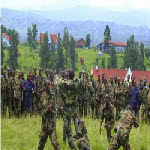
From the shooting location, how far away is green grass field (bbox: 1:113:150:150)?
8908mm

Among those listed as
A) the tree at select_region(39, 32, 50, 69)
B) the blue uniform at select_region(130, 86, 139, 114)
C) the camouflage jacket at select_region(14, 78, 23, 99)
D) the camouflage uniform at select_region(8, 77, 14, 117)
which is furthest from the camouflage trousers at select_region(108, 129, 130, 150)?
the tree at select_region(39, 32, 50, 69)

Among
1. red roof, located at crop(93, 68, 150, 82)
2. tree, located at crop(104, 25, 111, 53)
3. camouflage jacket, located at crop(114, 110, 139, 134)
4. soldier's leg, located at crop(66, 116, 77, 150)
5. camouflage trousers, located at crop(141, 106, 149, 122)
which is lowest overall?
red roof, located at crop(93, 68, 150, 82)

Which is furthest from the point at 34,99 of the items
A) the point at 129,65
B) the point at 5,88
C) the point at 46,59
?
the point at 129,65

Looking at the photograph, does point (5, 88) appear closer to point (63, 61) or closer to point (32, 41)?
point (63, 61)

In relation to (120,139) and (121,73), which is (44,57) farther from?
(120,139)

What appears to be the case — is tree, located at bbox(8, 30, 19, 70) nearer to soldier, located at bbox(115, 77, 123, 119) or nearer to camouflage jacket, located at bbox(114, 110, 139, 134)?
soldier, located at bbox(115, 77, 123, 119)

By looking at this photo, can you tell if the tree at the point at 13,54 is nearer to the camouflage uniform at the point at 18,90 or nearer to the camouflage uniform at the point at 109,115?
the camouflage uniform at the point at 18,90

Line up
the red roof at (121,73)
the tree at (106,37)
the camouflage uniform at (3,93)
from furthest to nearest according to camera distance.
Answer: the tree at (106,37), the red roof at (121,73), the camouflage uniform at (3,93)

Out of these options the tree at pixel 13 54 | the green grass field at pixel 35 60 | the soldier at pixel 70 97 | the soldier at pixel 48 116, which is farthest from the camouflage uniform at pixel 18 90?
the green grass field at pixel 35 60

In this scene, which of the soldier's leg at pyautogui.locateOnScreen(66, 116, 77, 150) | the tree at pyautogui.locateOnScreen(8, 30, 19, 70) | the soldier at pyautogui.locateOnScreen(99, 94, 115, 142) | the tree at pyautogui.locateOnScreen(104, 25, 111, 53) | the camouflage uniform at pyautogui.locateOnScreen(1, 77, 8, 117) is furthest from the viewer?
the tree at pyautogui.locateOnScreen(104, 25, 111, 53)

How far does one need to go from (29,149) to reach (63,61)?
57.5 m

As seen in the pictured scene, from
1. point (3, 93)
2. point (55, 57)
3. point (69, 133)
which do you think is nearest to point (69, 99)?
point (69, 133)

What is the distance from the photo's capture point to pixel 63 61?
65.7 m

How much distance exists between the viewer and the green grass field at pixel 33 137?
8.91 meters
